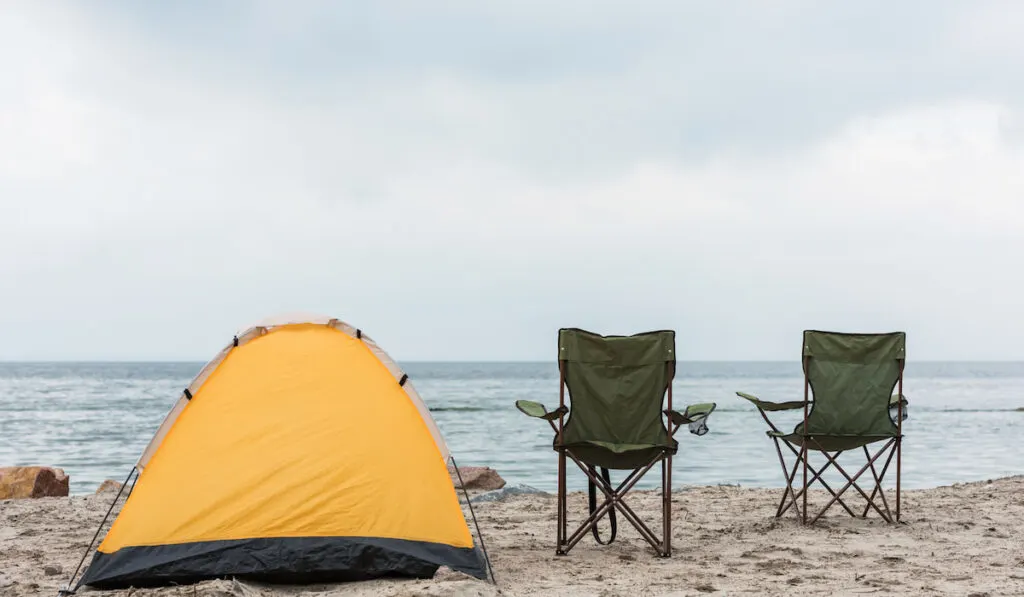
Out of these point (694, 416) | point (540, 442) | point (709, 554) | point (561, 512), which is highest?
point (694, 416)

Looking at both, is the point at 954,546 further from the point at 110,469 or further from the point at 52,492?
the point at 110,469

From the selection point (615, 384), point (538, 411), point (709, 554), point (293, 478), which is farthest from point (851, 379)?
point (293, 478)

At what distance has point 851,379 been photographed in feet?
18.5

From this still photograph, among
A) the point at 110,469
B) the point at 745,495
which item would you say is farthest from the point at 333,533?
the point at 110,469

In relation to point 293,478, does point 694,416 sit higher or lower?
higher

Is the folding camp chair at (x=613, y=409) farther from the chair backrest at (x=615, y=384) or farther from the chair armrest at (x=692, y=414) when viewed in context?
the chair armrest at (x=692, y=414)

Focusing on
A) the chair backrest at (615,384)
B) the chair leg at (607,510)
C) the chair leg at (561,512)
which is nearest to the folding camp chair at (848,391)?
the chair backrest at (615,384)

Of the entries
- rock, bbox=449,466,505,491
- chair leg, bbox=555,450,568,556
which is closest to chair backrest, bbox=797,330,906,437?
chair leg, bbox=555,450,568,556

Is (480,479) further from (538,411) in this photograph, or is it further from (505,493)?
(538,411)

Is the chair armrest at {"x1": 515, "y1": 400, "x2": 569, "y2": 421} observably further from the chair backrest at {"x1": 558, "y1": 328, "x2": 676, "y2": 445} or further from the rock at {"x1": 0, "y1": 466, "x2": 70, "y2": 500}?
the rock at {"x1": 0, "y1": 466, "x2": 70, "y2": 500}

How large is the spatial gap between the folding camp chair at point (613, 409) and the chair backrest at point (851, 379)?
1.33 metres

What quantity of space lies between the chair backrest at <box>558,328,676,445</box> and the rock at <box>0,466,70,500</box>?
16.9 ft

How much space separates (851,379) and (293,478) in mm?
3650

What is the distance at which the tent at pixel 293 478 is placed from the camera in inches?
151
